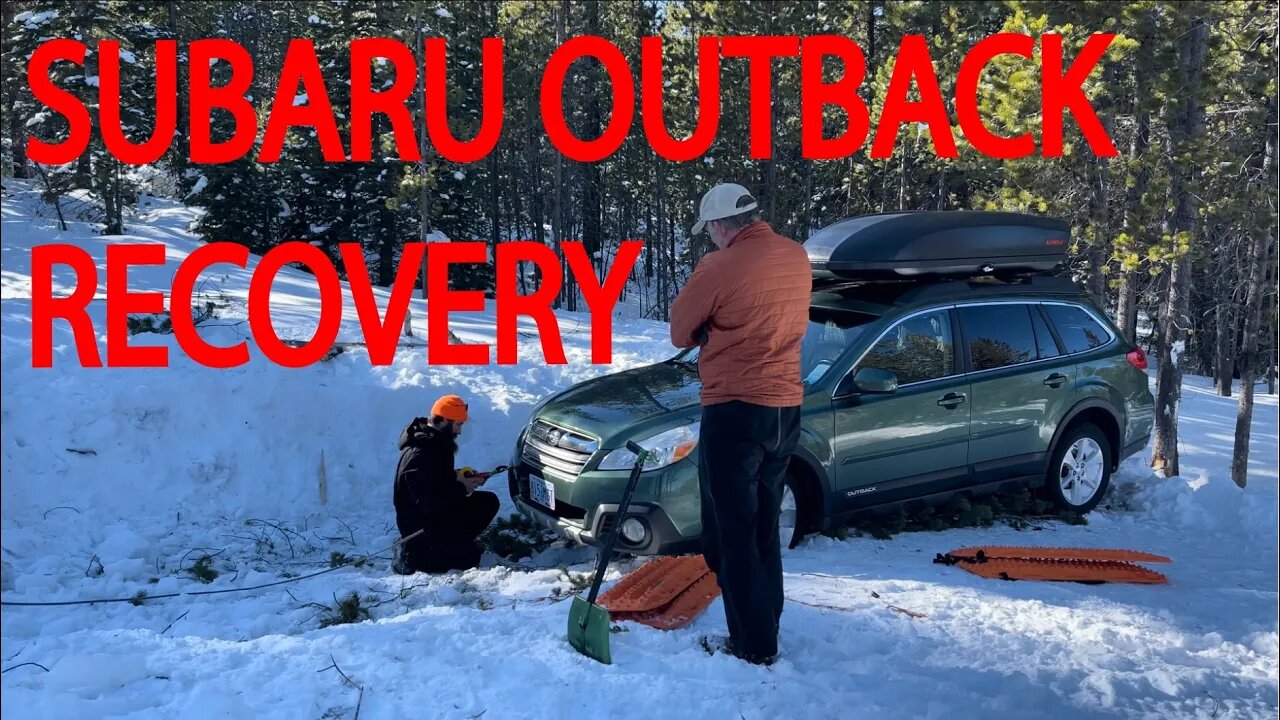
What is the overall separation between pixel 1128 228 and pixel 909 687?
39.2 ft

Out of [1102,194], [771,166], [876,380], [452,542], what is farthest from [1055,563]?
[771,166]

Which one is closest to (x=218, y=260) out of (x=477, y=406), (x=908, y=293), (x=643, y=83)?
(x=477, y=406)

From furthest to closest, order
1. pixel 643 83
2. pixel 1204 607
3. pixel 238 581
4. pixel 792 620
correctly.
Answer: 1. pixel 643 83
2. pixel 238 581
3. pixel 1204 607
4. pixel 792 620

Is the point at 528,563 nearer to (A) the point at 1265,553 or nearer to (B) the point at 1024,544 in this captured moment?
(B) the point at 1024,544

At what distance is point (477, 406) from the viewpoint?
403 inches

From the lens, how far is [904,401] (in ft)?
21.6

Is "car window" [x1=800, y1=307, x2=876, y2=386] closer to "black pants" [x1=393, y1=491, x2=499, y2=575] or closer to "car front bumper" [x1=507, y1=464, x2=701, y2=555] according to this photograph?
"car front bumper" [x1=507, y1=464, x2=701, y2=555]

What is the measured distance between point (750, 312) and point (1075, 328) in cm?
483

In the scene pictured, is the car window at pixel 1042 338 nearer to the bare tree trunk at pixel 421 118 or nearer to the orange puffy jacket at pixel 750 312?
the orange puffy jacket at pixel 750 312

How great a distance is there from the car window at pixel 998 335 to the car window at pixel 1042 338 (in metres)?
0.04

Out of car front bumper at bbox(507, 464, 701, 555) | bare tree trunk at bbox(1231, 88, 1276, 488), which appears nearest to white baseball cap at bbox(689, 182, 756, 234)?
car front bumper at bbox(507, 464, 701, 555)

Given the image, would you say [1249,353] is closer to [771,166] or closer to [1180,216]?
[1180,216]

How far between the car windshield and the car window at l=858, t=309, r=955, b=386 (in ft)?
0.62

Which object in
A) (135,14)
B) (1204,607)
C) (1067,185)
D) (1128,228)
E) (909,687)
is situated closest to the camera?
(909,687)
